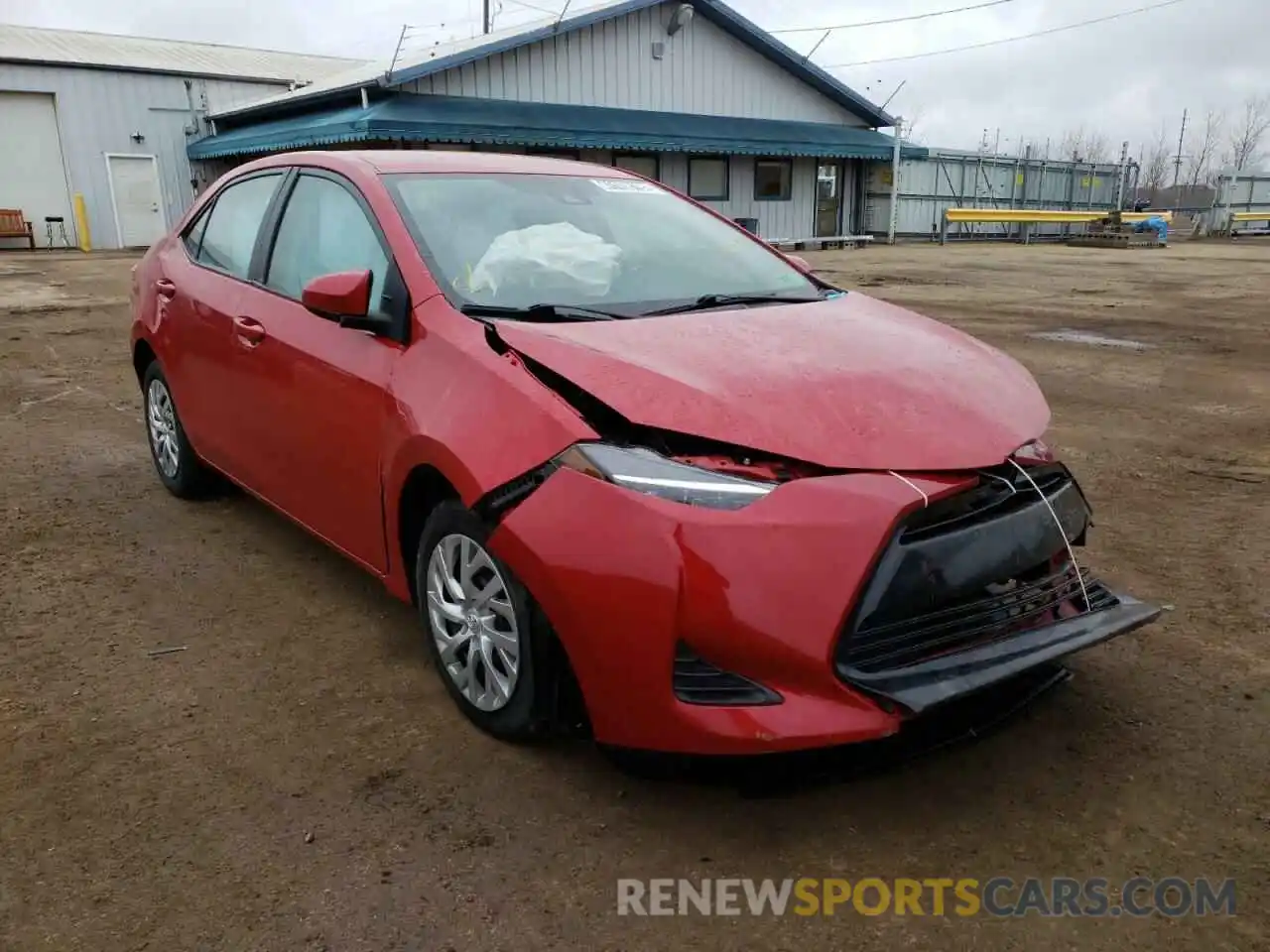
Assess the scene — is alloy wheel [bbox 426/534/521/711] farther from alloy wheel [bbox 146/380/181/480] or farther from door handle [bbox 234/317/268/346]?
alloy wheel [bbox 146/380/181/480]


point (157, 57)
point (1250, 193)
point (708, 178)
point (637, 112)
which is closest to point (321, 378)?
point (637, 112)

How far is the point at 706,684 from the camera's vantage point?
2.18 m

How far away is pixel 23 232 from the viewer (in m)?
24.0

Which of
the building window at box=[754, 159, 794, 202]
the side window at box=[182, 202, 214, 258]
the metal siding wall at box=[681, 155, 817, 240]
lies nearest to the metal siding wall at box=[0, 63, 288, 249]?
the metal siding wall at box=[681, 155, 817, 240]

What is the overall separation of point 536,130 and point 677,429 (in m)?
19.7

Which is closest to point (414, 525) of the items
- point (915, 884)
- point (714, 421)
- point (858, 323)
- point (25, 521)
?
point (714, 421)

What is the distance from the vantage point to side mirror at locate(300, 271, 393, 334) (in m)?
2.92

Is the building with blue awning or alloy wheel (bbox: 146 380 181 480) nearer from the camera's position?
alloy wheel (bbox: 146 380 181 480)

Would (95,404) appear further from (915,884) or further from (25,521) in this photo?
(915,884)

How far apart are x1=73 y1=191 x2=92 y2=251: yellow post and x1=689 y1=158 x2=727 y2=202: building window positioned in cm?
1540

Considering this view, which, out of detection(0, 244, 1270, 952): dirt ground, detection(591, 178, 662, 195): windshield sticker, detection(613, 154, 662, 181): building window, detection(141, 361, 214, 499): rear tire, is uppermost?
detection(613, 154, 662, 181): building window

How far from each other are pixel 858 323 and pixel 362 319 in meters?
1.53

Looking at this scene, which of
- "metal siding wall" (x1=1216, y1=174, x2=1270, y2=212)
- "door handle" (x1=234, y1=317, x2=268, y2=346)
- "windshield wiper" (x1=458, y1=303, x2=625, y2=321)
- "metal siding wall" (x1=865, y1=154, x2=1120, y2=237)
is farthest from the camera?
"metal siding wall" (x1=1216, y1=174, x2=1270, y2=212)
